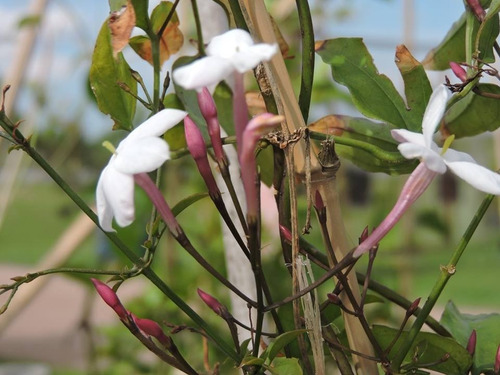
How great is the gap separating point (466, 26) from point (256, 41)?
0.13 meters

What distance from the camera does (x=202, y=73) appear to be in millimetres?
238

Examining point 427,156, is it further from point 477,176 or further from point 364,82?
point 364,82

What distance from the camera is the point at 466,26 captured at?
0.41 metres

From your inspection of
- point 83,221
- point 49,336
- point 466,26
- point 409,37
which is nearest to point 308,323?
point 466,26

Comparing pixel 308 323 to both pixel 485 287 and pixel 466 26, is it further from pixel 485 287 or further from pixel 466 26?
pixel 485 287

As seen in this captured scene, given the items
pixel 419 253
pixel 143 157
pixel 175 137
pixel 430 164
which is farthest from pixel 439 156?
pixel 419 253

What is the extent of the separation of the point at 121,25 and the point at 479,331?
0.26 metres

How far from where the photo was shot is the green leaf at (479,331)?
39cm

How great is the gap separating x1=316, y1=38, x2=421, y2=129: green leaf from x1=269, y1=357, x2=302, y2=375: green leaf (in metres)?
0.14

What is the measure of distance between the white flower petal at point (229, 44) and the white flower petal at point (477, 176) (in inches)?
3.3

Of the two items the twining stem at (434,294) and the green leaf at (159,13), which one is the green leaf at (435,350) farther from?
the green leaf at (159,13)

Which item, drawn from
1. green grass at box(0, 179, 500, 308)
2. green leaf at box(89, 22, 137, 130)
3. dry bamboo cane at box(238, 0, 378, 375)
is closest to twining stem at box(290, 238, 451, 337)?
dry bamboo cane at box(238, 0, 378, 375)

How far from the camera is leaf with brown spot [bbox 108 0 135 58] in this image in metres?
0.32

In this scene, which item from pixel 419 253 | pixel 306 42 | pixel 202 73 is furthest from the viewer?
pixel 419 253
